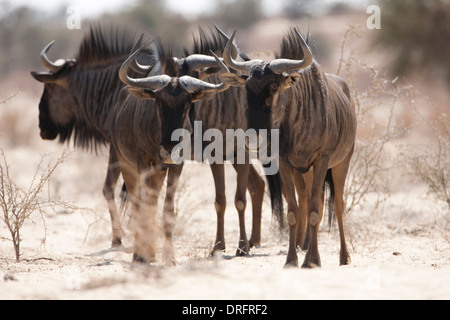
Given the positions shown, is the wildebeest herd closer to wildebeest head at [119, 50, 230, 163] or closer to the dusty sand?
wildebeest head at [119, 50, 230, 163]

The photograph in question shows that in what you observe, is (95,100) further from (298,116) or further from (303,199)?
(298,116)

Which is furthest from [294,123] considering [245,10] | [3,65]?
[245,10]

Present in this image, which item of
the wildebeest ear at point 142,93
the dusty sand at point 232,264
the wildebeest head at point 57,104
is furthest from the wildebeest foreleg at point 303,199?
the wildebeest head at point 57,104

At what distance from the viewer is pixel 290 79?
18.2 feet

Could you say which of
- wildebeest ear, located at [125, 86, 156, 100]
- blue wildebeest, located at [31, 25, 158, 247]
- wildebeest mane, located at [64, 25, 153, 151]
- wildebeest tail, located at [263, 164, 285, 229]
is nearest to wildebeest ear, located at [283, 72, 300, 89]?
wildebeest ear, located at [125, 86, 156, 100]

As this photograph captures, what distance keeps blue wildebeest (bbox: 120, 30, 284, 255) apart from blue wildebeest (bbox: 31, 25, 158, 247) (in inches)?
46.8

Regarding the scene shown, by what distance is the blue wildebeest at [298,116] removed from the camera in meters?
5.45

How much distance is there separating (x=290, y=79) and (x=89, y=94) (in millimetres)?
3251

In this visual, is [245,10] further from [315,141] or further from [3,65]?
[315,141]

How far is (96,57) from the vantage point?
323 inches

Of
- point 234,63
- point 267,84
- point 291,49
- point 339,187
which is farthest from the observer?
point 339,187

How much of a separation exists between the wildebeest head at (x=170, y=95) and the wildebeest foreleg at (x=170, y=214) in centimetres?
40

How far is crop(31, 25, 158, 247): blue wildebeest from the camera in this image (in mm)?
7891

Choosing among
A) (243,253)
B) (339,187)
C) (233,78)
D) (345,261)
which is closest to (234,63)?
(233,78)
